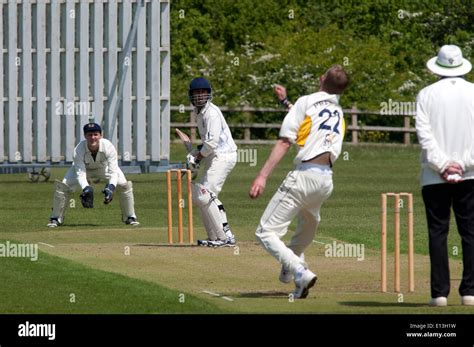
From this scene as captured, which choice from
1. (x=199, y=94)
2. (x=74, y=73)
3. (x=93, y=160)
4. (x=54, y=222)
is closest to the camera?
(x=199, y=94)

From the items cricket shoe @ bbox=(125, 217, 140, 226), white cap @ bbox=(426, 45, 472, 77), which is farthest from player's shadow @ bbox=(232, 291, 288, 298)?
cricket shoe @ bbox=(125, 217, 140, 226)

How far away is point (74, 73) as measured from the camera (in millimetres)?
34188

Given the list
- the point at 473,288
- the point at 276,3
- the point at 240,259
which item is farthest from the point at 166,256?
the point at 276,3

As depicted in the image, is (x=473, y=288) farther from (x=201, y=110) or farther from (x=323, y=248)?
(x=201, y=110)

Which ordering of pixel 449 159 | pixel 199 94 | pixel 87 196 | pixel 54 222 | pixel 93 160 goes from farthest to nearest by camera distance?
pixel 54 222
pixel 93 160
pixel 87 196
pixel 199 94
pixel 449 159

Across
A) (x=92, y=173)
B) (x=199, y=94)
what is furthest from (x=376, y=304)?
(x=92, y=173)

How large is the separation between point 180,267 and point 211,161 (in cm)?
301

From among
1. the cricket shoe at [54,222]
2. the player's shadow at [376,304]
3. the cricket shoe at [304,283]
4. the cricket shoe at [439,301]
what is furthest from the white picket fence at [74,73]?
the cricket shoe at [439,301]

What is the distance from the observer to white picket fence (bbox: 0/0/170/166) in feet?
112

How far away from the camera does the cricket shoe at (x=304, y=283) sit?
A: 14462mm

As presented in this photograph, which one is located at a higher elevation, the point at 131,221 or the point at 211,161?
the point at 211,161

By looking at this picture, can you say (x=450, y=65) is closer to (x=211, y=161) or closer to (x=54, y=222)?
(x=211, y=161)

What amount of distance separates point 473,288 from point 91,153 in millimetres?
9982

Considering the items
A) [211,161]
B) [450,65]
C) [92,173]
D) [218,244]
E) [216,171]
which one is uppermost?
[450,65]
